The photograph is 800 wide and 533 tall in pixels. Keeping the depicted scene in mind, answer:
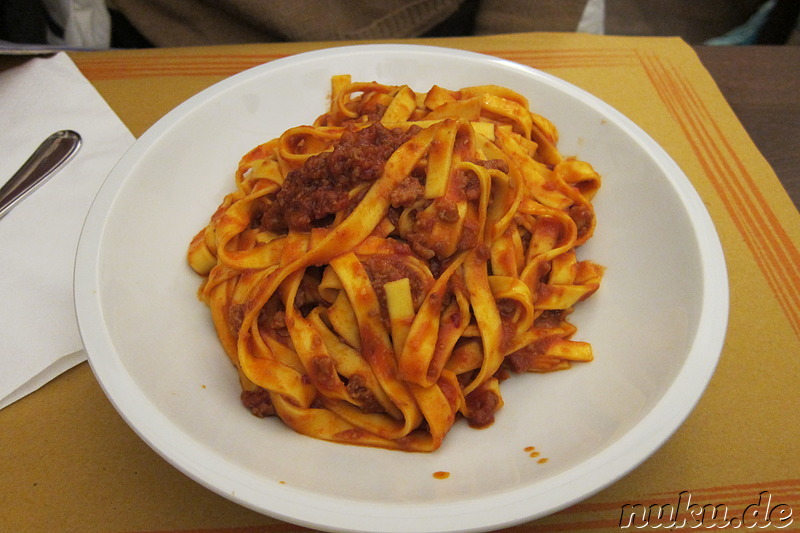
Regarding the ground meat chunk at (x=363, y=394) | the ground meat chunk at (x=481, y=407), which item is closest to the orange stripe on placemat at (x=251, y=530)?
the ground meat chunk at (x=363, y=394)

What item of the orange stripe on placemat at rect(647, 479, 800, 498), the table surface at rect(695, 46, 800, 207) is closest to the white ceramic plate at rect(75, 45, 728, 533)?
the orange stripe on placemat at rect(647, 479, 800, 498)

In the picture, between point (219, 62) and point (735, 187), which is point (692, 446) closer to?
point (735, 187)

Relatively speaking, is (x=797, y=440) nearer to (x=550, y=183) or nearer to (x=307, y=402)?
(x=550, y=183)

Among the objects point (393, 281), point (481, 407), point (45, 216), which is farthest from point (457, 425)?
point (45, 216)

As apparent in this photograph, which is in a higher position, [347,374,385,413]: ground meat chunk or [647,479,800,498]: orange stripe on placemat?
[347,374,385,413]: ground meat chunk

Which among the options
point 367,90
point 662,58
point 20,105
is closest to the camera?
point 367,90

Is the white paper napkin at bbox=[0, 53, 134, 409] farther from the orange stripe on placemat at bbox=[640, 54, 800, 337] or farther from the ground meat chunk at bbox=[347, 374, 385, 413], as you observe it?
the orange stripe on placemat at bbox=[640, 54, 800, 337]

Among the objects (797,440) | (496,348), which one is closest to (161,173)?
(496,348)
